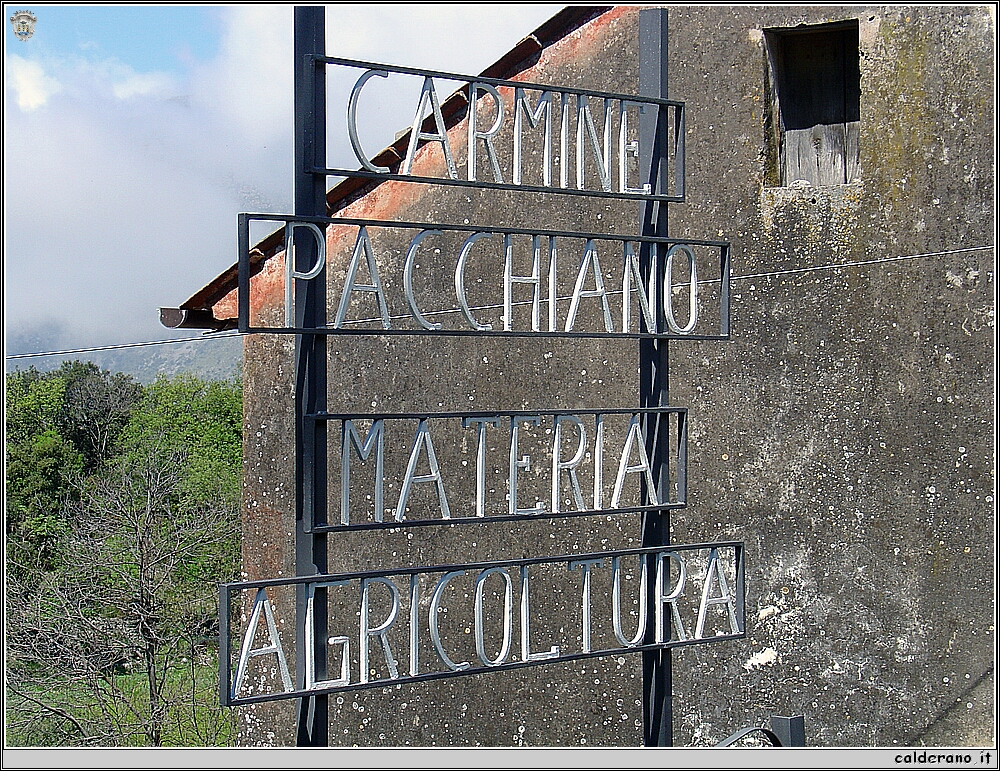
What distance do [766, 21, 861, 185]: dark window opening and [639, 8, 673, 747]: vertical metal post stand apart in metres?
1.64

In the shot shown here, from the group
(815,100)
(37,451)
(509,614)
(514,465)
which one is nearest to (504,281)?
(514,465)

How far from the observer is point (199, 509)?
14867 mm

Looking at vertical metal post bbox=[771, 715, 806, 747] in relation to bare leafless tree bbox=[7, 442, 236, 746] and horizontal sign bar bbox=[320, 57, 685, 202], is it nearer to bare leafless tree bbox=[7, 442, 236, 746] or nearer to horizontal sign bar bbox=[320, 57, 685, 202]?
horizontal sign bar bbox=[320, 57, 685, 202]

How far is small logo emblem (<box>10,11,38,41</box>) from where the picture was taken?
7.79 meters

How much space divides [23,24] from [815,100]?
18.6 feet

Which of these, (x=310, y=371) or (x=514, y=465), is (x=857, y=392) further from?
(x=310, y=371)

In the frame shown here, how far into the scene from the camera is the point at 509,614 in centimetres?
293

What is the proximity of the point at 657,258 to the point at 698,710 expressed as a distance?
7.79 feet

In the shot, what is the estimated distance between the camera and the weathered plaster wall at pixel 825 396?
4.28 metres

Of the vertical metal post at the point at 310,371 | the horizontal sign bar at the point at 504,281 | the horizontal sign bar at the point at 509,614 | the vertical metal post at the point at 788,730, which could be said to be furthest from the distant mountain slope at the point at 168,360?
the vertical metal post at the point at 788,730

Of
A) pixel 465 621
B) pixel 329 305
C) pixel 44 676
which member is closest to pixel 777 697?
pixel 465 621

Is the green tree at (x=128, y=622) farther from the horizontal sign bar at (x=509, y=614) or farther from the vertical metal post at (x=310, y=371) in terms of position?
the vertical metal post at (x=310, y=371)

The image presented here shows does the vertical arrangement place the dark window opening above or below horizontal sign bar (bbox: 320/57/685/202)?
above

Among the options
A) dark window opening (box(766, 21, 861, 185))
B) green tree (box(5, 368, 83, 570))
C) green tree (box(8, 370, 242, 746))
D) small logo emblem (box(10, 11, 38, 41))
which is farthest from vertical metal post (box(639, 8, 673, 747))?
green tree (box(5, 368, 83, 570))
